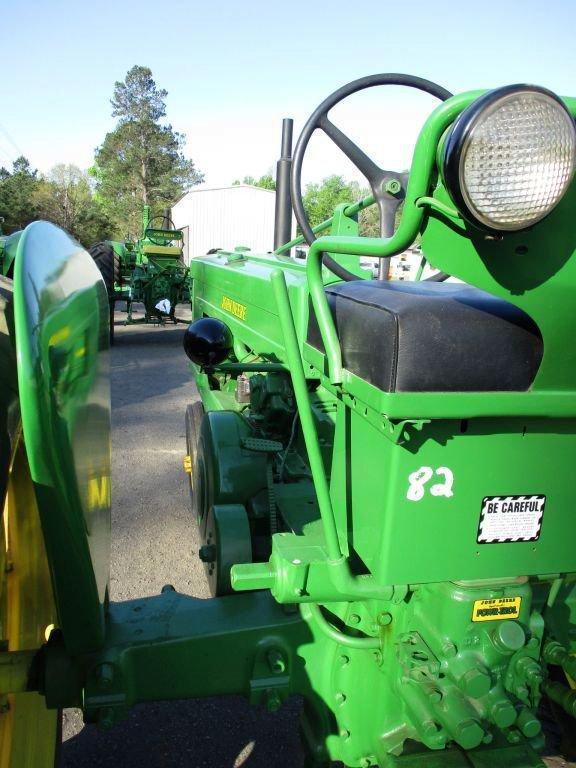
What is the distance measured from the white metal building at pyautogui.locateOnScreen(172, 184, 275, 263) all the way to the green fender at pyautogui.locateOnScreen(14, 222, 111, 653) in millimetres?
24046

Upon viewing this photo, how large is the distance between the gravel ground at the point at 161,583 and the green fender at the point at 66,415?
0.87m

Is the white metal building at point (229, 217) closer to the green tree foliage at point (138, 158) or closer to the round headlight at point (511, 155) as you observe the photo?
the green tree foliage at point (138, 158)

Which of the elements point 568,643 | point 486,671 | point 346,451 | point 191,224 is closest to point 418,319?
point 346,451

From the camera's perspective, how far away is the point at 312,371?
233 cm

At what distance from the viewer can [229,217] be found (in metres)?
26.5

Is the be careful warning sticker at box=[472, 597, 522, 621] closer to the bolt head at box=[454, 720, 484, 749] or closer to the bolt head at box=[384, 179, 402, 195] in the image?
the bolt head at box=[454, 720, 484, 749]

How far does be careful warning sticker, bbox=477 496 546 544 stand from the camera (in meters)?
1.15

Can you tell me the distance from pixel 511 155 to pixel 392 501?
615mm

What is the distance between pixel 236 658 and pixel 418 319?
977 millimetres

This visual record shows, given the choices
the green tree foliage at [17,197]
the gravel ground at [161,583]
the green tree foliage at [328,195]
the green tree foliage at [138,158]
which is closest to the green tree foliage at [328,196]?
the green tree foliage at [328,195]

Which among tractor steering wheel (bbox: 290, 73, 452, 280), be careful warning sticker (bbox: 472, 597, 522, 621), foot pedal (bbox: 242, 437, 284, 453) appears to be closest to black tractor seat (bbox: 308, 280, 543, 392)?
be careful warning sticker (bbox: 472, 597, 522, 621)

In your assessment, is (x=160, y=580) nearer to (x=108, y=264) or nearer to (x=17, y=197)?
(x=108, y=264)

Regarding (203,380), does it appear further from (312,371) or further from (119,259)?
(119,259)

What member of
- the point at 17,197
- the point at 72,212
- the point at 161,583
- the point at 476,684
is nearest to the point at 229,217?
the point at 72,212
